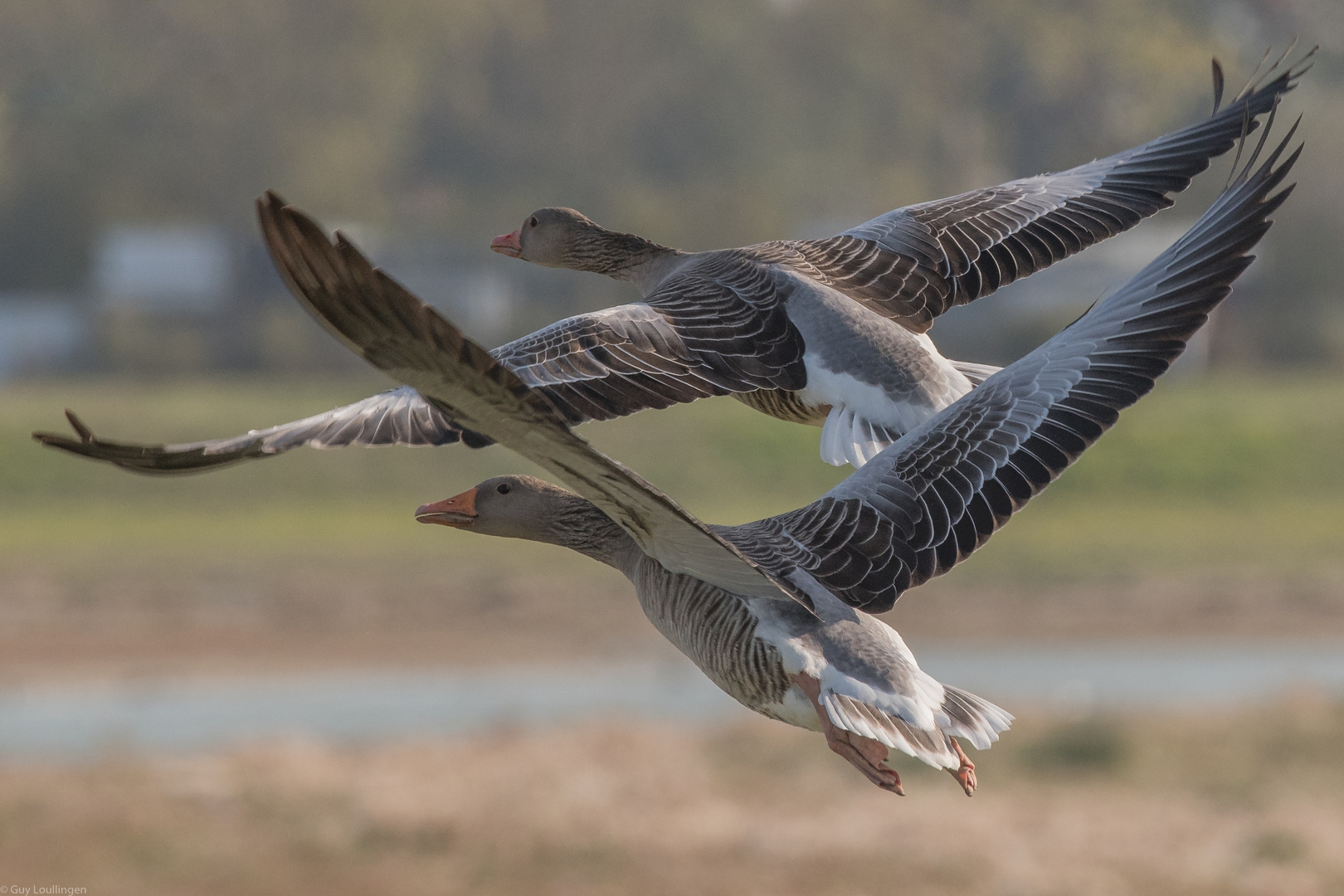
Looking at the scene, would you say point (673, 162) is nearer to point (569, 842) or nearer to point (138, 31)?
point (138, 31)

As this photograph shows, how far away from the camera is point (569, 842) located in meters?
25.0

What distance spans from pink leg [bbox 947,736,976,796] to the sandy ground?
1917 cm

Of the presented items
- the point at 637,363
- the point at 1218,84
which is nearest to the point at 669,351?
the point at 637,363

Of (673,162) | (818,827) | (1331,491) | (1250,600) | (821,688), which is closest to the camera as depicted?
(821,688)

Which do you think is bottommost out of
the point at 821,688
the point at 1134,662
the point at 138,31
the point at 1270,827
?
the point at 821,688

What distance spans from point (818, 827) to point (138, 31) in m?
43.2

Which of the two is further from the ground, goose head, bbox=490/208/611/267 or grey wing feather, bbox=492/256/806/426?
goose head, bbox=490/208/611/267

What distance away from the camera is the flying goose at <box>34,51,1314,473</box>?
15.3ft

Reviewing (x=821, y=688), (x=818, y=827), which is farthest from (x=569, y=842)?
(x=821, y=688)

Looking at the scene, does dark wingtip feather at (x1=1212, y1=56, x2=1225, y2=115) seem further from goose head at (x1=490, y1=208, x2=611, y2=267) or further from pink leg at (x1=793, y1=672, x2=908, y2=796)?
pink leg at (x1=793, y1=672, x2=908, y2=796)

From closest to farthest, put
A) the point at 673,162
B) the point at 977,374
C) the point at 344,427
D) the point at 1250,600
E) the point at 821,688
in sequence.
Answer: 1. the point at 821,688
2. the point at 344,427
3. the point at 977,374
4. the point at 1250,600
5. the point at 673,162

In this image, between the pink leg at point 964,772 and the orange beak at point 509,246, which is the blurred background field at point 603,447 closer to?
the orange beak at point 509,246

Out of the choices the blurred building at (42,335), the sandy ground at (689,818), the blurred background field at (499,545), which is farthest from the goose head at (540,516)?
the blurred building at (42,335)

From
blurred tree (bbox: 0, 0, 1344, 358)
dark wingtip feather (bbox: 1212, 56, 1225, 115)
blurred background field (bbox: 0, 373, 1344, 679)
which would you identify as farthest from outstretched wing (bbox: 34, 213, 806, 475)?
blurred tree (bbox: 0, 0, 1344, 358)
